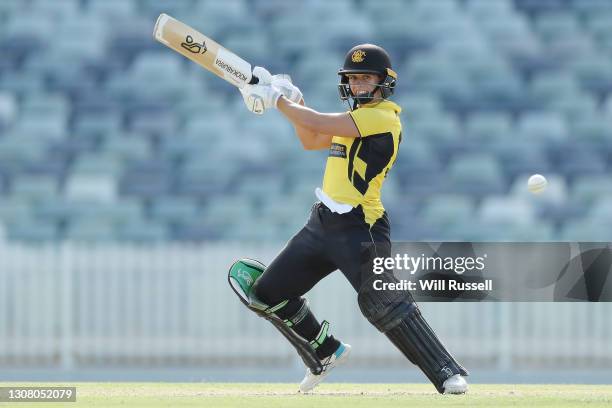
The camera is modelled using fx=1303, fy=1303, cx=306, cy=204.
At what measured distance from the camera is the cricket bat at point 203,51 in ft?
18.4

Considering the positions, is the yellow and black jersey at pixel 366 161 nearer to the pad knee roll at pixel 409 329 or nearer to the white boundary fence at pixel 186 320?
the pad knee roll at pixel 409 329

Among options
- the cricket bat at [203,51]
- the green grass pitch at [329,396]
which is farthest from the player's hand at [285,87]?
the green grass pitch at [329,396]

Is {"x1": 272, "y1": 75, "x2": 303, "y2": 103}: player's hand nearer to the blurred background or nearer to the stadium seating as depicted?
the blurred background

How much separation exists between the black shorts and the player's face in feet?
1.70

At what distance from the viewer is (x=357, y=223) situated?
5.42m

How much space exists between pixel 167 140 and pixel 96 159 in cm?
68

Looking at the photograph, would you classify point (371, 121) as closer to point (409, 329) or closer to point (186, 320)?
point (409, 329)

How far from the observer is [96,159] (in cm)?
1180

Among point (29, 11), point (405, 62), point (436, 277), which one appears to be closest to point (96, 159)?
point (29, 11)

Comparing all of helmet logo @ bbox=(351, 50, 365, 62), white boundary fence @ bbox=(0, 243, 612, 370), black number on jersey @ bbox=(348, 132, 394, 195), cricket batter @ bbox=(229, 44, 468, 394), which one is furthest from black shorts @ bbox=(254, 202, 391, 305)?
white boundary fence @ bbox=(0, 243, 612, 370)

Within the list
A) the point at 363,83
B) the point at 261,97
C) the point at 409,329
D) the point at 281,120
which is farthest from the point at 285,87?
the point at 281,120

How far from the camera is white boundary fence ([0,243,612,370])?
30.9 ft

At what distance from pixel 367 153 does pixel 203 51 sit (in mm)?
870

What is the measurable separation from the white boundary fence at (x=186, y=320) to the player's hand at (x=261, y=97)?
12.7 feet
